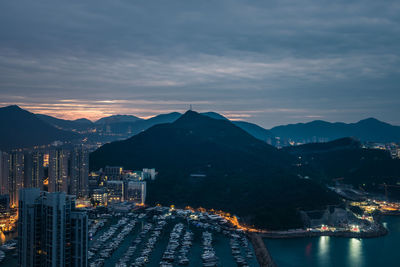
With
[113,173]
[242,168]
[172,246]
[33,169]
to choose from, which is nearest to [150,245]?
[172,246]

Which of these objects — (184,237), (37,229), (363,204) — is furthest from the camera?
(363,204)

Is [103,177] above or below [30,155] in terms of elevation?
below

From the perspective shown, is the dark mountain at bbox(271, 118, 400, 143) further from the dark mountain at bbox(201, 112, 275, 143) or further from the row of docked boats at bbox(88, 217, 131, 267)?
Answer: the row of docked boats at bbox(88, 217, 131, 267)

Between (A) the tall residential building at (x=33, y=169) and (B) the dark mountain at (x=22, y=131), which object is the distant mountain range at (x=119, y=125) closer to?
(B) the dark mountain at (x=22, y=131)

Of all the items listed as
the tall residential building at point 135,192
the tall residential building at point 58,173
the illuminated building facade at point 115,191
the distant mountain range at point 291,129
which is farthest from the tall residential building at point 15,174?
the distant mountain range at point 291,129

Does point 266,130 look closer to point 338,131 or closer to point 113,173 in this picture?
point 338,131

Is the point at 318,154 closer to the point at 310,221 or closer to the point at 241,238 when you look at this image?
the point at 310,221

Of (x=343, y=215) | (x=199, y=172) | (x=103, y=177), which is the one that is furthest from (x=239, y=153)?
(x=343, y=215)

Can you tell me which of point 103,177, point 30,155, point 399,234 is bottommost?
point 399,234
